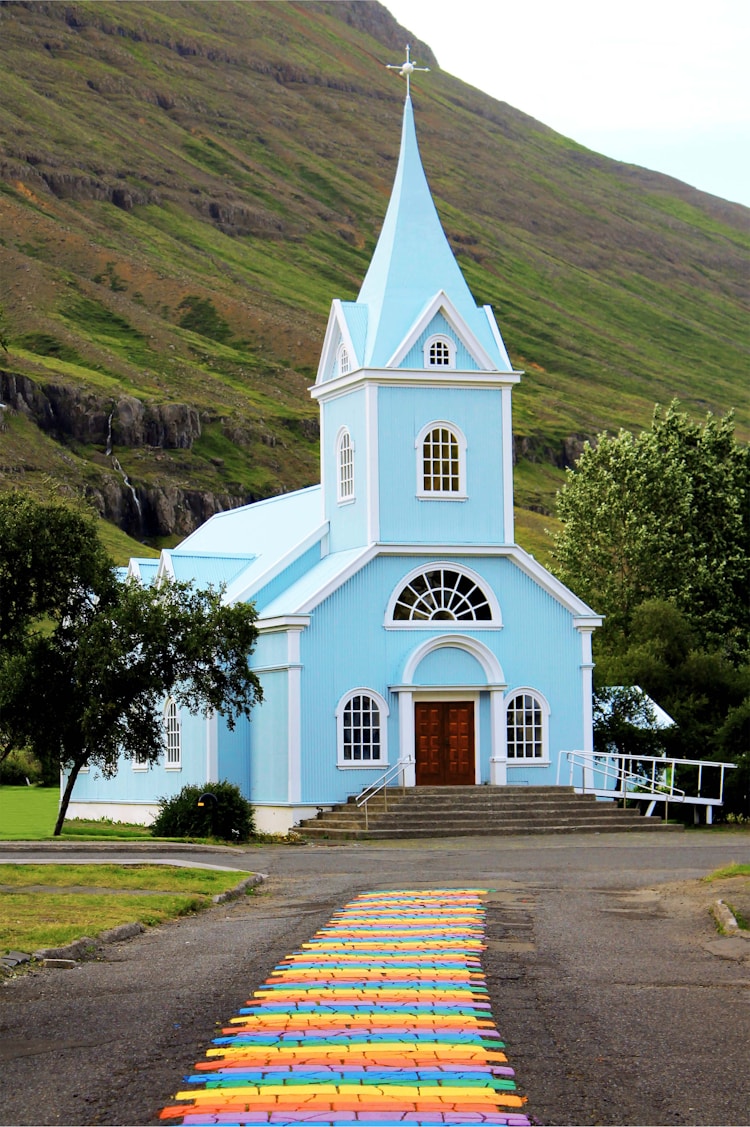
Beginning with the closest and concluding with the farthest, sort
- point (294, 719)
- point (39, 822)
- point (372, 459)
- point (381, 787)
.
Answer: point (294, 719)
point (381, 787)
point (372, 459)
point (39, 822)

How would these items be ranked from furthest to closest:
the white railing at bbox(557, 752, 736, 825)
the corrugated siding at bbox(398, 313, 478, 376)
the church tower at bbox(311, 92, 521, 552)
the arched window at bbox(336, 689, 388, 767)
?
the corrugated siding at bbox(398, 313, 478, 376) → the church tower at bbox(311, 92, 521, 552) → the white railing at bbox(557, 752, 736, 825) → the arched window at bbox(336, 689, 388, 767)

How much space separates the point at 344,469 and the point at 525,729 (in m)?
8.00

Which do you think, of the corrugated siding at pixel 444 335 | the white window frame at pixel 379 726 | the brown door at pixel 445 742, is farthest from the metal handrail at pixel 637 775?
the corrugated siding at pixel 444 335

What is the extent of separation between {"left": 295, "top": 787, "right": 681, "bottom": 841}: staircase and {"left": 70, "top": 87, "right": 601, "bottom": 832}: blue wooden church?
3.98 ft

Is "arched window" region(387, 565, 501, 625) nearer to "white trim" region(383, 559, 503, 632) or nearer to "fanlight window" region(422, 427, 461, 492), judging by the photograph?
"white trim" region(383, 559, 503, 632)

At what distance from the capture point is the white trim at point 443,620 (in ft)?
129

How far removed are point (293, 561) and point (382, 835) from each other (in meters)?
9.27

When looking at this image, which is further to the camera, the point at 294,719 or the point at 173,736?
the point at 173,736

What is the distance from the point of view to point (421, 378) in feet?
133

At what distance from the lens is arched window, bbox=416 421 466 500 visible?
4072 centimetres

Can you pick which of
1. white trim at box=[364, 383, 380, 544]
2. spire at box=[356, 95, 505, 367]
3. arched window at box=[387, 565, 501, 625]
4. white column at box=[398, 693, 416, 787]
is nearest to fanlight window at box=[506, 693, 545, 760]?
arched window at box=[387, 565, 501, 625]

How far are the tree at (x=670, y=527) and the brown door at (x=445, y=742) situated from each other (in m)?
15.6

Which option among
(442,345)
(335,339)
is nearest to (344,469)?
(335,339)

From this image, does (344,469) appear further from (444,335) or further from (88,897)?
(88,897)
